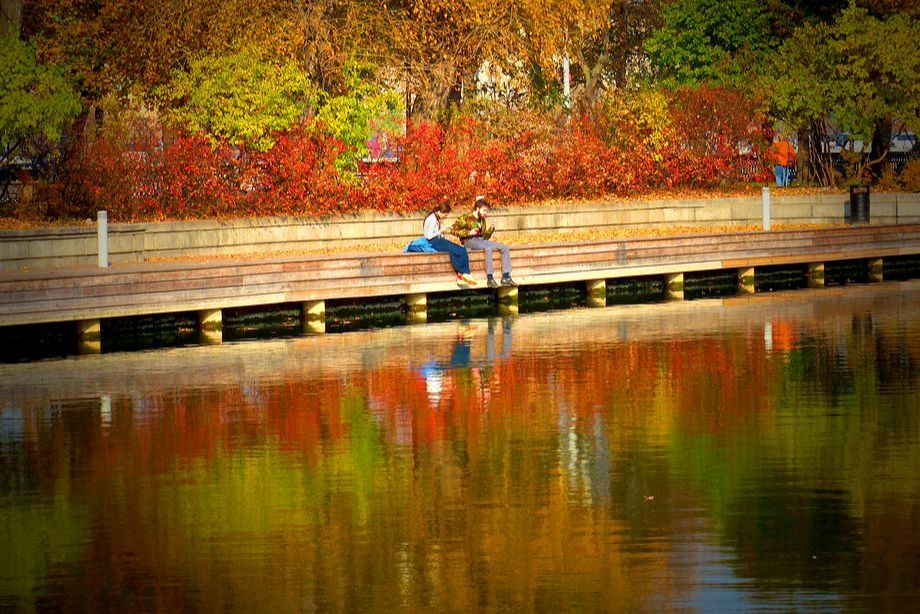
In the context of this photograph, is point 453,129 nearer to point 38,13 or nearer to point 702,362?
point 38,13

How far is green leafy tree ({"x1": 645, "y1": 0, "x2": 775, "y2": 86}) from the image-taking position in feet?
137

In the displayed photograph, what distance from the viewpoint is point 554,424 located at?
15.4 meters

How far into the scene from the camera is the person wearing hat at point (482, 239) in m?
27.2

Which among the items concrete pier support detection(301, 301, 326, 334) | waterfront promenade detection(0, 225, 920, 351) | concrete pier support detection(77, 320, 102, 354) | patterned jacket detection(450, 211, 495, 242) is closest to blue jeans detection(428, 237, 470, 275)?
waterfront promenade detection(0, 225, 920, 351)

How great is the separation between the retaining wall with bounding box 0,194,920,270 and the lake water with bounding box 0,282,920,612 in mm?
5530

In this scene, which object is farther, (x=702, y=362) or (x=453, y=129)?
(x=453, y=129)

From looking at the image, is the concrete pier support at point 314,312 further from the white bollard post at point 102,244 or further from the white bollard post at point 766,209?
the white bollard post at point 766,209

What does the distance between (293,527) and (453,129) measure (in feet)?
78.9

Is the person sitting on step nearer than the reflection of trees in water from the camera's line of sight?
No

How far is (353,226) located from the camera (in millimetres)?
31094

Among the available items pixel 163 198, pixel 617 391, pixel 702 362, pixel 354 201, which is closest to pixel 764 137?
pixel 354 201

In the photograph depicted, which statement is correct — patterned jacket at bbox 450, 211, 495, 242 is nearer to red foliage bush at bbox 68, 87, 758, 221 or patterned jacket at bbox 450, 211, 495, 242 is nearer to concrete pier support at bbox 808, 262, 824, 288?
red foliage bush at bbox 68, 87, 758, 221

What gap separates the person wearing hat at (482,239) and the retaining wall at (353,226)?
11.9 ft

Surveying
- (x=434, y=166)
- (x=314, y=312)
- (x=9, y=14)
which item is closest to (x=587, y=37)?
(x=434, y=166)
